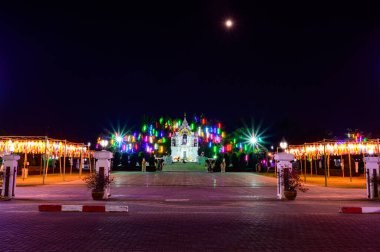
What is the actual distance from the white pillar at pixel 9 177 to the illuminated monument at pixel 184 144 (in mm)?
77011

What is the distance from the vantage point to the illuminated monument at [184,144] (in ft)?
309

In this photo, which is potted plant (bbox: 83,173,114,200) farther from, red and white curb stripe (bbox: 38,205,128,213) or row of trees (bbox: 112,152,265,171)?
row of trees (bbox: 112,152,265,171)

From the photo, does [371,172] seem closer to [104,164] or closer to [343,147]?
[104,164]

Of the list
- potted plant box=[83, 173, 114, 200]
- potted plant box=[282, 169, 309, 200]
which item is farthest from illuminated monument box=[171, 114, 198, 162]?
potted plant box=[83, 173, 114, 200]

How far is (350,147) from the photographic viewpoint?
107 feet

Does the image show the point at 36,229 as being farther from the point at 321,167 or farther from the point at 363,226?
the point at 321,167

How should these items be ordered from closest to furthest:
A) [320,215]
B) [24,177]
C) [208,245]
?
[208,245], [320,215], [24,177]

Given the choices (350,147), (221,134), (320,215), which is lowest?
(320,215)

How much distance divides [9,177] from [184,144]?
259ft

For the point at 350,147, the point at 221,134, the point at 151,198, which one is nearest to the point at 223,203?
the point at 151,198

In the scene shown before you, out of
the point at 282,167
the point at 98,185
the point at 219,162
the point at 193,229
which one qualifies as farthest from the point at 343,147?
the point at 193,229

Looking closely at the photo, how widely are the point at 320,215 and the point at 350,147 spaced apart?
23.4 m

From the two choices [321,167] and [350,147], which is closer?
[350,147]

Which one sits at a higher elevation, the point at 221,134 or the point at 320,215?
the point at 221,134
